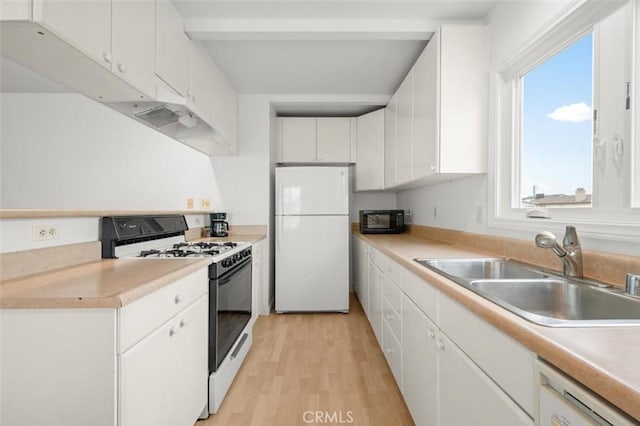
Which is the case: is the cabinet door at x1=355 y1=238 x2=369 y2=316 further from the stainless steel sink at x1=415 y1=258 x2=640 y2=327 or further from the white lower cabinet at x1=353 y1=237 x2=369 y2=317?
the stainless steel sink at x1=415 y1=258 x2=640 y2=327

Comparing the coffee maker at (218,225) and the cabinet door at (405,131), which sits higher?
the cabinet door at (405,131)

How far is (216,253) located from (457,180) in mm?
1880

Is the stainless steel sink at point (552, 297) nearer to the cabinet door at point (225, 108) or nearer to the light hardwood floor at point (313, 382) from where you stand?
the light hardwood floor at point (313, 382)

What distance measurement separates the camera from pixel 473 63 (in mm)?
2018

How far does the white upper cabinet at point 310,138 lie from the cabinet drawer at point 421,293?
249 cm

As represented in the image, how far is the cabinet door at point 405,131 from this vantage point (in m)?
2.58

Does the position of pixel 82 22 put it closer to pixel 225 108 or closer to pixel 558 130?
pixel 225 108

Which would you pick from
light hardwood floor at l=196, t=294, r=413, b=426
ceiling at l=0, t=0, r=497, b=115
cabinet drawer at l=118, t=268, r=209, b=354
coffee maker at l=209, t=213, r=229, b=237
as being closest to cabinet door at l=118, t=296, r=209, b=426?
cabinet drawer at l=118, t=268, r=209, b=354

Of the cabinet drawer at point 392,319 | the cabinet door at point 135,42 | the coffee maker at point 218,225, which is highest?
the cabinet door at point 135,42

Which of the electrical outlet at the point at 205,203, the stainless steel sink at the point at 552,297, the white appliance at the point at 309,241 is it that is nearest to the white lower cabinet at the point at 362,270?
the white appliance at the point at 309,241

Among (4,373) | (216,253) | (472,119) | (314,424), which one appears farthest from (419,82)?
(4,373)

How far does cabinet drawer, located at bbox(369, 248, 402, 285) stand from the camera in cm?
189

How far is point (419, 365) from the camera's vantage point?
1.48 m

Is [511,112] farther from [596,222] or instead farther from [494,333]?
[494,333]
